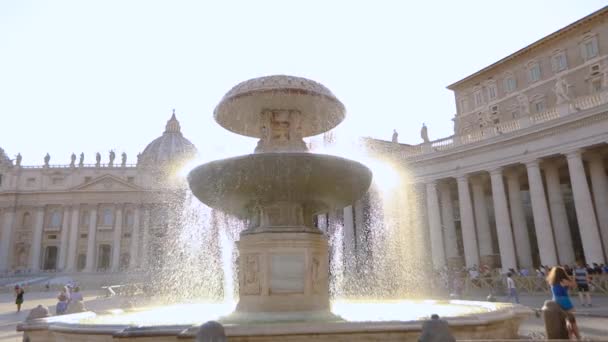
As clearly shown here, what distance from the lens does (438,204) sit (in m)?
30.9

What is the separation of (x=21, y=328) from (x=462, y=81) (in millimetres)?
41987

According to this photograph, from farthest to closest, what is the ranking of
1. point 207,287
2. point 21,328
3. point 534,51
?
point 534,51 < point 207,287 < point 21,328

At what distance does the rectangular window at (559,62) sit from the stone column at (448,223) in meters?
13.2

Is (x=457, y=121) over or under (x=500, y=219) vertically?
over

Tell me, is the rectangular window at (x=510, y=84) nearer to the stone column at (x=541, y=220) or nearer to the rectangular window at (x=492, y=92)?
the rectangular window at (x=492, y=92)

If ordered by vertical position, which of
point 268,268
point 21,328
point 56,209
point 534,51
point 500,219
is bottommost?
point 21,328

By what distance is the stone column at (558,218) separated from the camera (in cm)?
2567

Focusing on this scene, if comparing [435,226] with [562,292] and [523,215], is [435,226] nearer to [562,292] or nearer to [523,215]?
[523,215]

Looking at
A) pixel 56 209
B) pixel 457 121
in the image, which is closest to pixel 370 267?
pixel 457 121

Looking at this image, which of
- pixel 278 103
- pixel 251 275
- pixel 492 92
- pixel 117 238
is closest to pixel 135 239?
pixel 117 238

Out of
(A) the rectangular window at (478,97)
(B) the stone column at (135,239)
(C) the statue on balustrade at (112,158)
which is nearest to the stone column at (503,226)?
(A) the rectangular window at (478,97)

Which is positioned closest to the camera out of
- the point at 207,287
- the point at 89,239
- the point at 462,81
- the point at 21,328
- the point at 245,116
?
the point at 21,328

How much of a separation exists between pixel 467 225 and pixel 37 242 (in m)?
70.6

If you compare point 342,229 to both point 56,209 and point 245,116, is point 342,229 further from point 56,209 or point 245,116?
point 56,209
